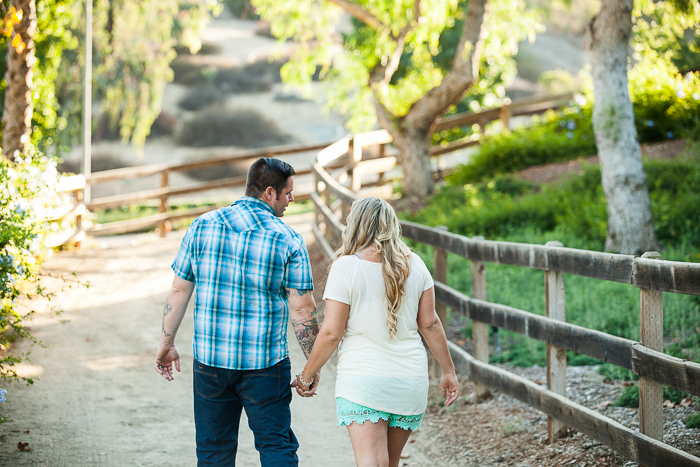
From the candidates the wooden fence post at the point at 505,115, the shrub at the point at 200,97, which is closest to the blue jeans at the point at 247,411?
the wooden fence post at the point at 505,115

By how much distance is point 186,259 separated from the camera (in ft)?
10.0

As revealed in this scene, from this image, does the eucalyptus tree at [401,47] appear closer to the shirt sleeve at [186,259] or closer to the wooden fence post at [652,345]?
the wooden fence post at [652,345]

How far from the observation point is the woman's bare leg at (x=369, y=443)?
2762 mm

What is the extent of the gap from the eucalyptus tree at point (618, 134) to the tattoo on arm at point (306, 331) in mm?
5301

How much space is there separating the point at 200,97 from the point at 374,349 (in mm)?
28227

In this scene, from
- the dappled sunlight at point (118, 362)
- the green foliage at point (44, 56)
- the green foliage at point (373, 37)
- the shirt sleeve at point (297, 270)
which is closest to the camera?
the shirt sleeve at point (297, 270)

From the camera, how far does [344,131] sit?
29.2 m

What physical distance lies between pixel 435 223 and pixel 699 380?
266 inches

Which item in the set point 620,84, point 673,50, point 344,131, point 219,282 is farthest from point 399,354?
point 344,131

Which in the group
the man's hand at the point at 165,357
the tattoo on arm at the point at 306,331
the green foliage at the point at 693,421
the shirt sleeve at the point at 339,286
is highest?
the shirt sleeve at the point at 339,286

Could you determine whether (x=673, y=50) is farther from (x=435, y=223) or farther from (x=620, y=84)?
(x=435, y=223)

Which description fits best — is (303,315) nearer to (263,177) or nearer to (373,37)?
(263,177)

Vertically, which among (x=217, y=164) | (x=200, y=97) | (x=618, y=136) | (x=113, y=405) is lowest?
(x=113, y=405)

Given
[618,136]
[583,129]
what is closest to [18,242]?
[618,136]
